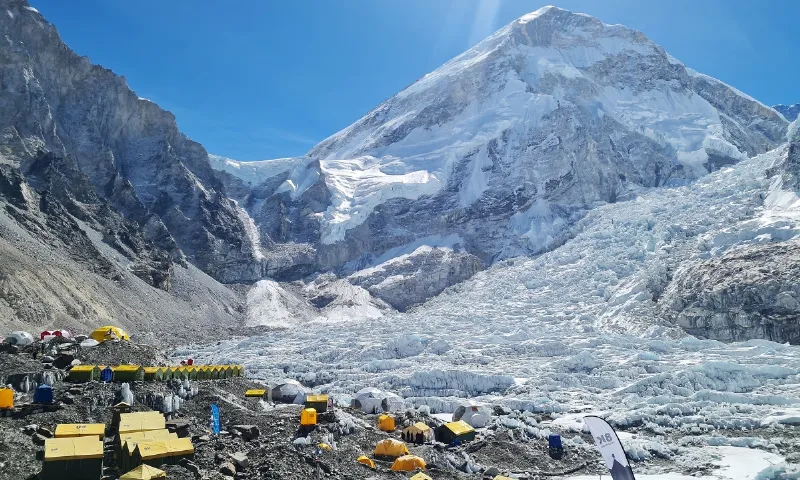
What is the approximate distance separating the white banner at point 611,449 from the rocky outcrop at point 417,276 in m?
80.4

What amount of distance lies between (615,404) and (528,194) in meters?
83.7

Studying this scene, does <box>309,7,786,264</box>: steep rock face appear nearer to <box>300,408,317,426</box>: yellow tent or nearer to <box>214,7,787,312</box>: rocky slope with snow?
<box>214,7,787,312</box>: rocky slope with snow

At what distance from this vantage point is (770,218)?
63594mm

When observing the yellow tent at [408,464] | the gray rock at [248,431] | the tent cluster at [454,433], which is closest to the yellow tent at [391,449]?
the yellow tent at [408,464]

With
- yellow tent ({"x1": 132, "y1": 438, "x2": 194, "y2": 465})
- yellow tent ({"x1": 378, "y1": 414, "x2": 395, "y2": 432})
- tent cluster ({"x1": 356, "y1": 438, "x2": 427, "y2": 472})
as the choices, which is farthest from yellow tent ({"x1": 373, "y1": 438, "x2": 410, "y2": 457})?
yellow tent ({"x1": 132, "y1": 438, "x2": 194, "y2": 465})

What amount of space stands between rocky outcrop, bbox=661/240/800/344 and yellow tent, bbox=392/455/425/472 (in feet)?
135

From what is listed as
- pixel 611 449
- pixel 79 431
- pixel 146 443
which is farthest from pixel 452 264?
pixel 611 449

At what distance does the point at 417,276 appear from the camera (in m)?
99.6

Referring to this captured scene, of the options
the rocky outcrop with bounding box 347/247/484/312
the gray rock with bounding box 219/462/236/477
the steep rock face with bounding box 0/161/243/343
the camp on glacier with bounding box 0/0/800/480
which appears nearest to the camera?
the gray rock with bounding box 219/462/236/477

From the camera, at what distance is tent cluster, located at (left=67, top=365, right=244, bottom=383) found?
24797mm

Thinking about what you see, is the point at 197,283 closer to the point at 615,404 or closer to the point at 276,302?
the point at 276,302

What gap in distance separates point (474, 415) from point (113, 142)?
320 ft

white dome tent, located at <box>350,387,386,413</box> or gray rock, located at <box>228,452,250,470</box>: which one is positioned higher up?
gray rock, located at <box>228,452,250,470</box>

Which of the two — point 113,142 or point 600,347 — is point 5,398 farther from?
point 113,142
